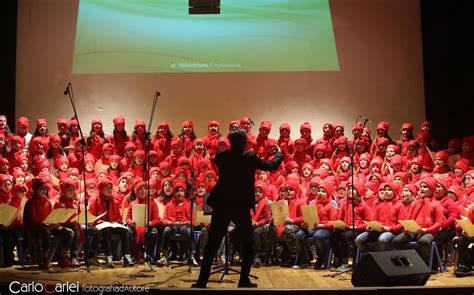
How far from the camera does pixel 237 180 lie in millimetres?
5570

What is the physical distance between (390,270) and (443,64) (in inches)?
275

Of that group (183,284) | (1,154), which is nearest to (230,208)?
(183,284)

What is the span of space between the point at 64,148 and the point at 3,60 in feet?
7.68

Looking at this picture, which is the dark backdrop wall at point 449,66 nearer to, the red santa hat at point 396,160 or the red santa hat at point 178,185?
the red santa hat at point 396,160

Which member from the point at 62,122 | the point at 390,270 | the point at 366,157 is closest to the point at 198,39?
the point at 62,122

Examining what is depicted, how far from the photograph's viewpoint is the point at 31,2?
11719 millimetres

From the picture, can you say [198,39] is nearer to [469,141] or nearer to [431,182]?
[469,141]

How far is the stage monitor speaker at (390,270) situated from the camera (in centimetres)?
474

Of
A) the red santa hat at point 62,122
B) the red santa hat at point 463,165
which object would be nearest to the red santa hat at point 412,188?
the red santa hat at point 463,165

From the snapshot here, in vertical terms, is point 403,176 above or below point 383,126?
below

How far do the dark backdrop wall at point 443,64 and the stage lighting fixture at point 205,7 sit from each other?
11.1 feet

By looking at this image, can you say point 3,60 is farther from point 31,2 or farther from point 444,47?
point 444,47

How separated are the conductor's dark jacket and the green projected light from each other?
607 cm

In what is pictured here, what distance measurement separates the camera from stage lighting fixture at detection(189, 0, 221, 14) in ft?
38.0
